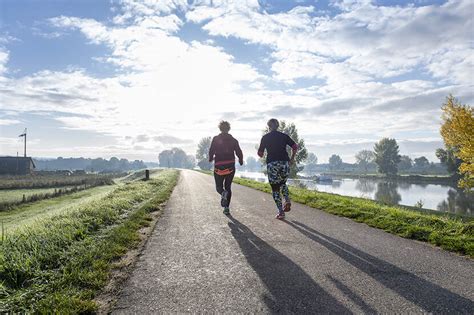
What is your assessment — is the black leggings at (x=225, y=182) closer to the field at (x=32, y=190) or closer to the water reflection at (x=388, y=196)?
the water reflection at (x=388, y=196)

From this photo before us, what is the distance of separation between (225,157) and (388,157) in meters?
98.7

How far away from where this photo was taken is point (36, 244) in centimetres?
441

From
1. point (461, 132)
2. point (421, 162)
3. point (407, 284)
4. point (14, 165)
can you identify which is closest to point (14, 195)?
point (407, 284)

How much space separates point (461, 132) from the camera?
2355cm

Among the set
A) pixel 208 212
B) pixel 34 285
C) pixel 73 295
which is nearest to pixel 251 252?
pixel 73 295

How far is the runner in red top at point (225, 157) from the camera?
8.02 meters

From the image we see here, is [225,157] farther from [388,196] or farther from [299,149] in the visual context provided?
[299,149]

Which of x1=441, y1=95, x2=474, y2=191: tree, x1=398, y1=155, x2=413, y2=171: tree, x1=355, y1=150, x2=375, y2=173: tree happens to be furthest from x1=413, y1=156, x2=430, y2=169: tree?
x1=441, y1=95, x2=474, y2=191: tree

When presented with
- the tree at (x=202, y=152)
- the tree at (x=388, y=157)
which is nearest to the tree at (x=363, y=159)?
the tree at (x=388, y=157)

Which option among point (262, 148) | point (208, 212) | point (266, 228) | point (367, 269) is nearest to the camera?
point (367, 269)

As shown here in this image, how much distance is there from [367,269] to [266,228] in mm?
2677

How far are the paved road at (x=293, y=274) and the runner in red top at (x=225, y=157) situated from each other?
218 cm

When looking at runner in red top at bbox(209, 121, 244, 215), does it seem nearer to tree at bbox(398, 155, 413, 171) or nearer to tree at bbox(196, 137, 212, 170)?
tree at bbox(196, 137, 212, 170)

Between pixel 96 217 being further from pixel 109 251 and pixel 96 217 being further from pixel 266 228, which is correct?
pixel 266 228
